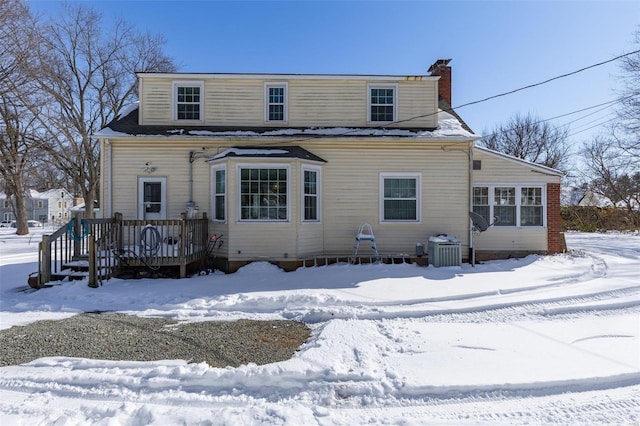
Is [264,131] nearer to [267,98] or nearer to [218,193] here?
[267,98]

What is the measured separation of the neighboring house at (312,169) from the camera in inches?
392

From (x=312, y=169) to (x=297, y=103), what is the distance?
257 cm

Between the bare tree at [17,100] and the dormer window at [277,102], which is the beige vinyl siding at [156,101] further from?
the bare tree at [17,100]

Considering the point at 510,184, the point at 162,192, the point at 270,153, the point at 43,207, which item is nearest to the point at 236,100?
the point at 270,153

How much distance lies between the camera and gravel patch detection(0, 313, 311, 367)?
14.5 feet

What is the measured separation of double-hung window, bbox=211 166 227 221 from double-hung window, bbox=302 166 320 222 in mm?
2393

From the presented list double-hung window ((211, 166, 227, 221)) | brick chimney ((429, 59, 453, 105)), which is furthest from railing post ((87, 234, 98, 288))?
brick chimney ((429, 59, 453, 105))

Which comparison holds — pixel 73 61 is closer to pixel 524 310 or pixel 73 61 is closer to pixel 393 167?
pixel 393 167

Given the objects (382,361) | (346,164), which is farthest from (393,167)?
(382,361)

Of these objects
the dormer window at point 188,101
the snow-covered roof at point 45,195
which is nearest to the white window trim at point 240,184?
the dormer window at point 188,101

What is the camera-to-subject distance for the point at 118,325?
18.5ft

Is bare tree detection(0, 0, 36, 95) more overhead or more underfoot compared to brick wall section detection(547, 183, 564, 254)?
more overhead

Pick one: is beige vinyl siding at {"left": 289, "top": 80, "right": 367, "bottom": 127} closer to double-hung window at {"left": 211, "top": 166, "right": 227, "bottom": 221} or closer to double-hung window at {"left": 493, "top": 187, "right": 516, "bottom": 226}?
double-hung window at {"left": 211, "top": 166, "right": 227, "bottom": 221}

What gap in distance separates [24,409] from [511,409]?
4.63 m
